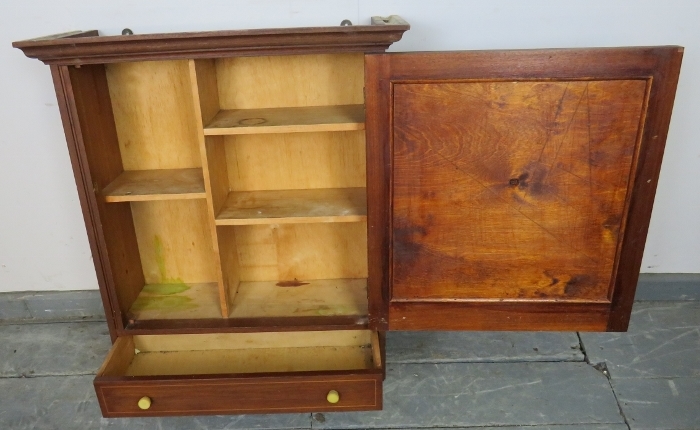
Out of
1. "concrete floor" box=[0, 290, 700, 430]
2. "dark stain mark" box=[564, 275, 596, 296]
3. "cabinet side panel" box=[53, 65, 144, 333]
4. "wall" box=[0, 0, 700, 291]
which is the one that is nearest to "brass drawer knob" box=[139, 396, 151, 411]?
"concrete floor" box=[0, 290, 700, 430]

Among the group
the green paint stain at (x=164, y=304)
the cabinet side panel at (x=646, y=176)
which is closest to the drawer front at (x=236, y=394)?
the green paint stain at (x=164, y=304)

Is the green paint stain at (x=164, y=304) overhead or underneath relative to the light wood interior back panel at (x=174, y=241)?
underneath

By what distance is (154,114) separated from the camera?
1.67 m

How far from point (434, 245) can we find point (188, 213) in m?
0.87

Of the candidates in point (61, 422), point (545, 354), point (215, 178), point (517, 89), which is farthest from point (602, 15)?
point (61, 422)

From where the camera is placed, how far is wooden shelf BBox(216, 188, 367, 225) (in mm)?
1528

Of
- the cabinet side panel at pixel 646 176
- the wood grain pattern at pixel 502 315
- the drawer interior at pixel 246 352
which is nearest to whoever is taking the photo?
A: the cabinet side panel at pixel 646 176

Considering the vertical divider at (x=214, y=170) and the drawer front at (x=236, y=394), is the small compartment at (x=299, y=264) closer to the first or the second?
the vertical divider at (x=214, y=170)

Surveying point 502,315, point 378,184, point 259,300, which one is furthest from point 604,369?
point 259,300

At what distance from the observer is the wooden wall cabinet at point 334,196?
1239mm

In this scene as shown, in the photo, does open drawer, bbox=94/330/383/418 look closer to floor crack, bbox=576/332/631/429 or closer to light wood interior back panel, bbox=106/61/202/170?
light wood interior back panel, bbox=106/61/202/170

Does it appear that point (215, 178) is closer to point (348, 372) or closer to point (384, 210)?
point (384, 210)

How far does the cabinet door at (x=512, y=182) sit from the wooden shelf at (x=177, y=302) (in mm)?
585

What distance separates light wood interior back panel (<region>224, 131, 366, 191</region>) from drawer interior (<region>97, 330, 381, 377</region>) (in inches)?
19.1
